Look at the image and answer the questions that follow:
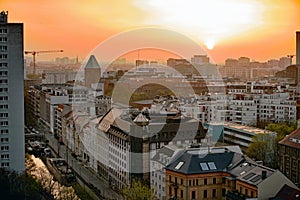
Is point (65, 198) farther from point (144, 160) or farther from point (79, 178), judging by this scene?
point (79, 178)

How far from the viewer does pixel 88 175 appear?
7762 millimetres

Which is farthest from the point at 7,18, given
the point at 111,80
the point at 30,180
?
the point at 111,80

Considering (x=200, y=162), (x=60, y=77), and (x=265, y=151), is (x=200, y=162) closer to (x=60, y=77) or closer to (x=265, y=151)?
(x=265, y=151)

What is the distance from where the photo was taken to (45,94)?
13391 mm

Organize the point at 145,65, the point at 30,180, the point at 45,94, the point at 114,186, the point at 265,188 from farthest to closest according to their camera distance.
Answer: the point at 145,65 → the point at 45,94 → the point at 114,186 → the point at 30,180 → the point at 265,188

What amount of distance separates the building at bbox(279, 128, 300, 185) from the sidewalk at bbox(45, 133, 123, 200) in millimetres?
2236

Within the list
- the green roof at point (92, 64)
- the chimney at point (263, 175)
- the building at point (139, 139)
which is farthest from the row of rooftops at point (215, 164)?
the green roof at point (92, 64)

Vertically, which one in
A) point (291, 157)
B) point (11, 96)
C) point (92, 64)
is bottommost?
point (291, 157)

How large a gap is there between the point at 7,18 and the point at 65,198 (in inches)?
116

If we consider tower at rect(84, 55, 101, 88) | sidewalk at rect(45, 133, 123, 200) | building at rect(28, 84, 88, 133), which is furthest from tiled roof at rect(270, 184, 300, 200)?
tower at rect(84, 55, 101, 88)

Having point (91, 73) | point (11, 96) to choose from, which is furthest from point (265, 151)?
point (91, 73)

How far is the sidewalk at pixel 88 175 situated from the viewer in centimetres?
674

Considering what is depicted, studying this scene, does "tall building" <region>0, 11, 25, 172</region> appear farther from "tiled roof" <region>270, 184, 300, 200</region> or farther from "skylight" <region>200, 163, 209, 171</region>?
"tiled roof" <region>270, 184, 300, 200</region>

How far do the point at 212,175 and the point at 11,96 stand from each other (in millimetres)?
3189
